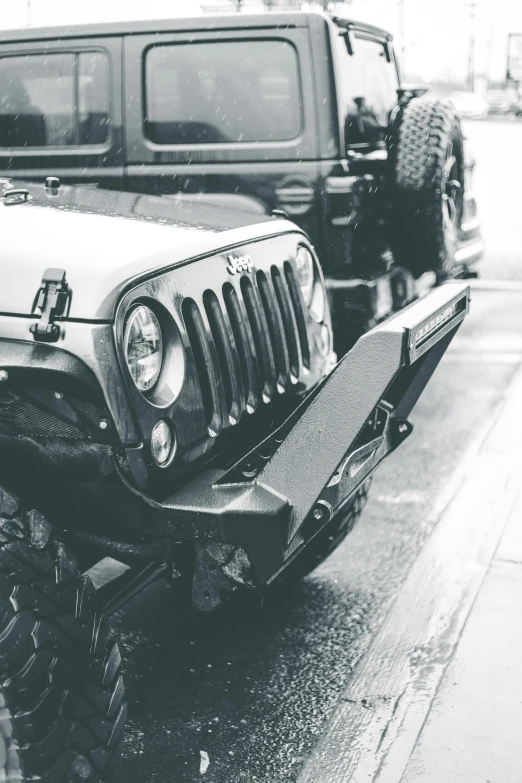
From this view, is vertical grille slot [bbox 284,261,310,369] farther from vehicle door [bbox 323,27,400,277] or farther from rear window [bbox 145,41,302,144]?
rear window [bbox 145,41,302,144]

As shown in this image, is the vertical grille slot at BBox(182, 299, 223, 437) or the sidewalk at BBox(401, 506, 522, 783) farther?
the sidewalk at BBox(401, 506, 522, 783)

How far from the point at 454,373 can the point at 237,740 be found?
474 centimetres

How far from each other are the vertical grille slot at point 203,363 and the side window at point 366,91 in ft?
8.88

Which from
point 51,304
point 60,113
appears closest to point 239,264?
point 51,304

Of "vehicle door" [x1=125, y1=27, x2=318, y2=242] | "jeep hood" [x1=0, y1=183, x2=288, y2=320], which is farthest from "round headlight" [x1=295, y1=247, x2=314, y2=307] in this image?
"vehicle door" [x1=125, y1=27, x2=318, y2=242]

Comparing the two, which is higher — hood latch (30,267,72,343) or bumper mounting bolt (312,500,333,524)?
hood latch (30,267,72,343)

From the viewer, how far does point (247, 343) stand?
281 centimetres

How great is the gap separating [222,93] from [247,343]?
8.90ft

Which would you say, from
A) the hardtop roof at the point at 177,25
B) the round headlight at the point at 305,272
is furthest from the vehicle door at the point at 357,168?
the round headlight at the point at 305,272

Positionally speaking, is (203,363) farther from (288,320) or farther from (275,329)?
(288,320)

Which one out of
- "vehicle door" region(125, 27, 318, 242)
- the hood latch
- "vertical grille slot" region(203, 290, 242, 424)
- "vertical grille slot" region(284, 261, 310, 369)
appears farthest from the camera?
"vehicle door" region(125, 27, 318, 242)

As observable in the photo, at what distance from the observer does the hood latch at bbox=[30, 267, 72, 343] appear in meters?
2.25

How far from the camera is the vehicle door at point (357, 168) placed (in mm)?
4828

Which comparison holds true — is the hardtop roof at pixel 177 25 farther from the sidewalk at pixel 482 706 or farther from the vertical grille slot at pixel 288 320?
the sidewalk at pixel 482 706
